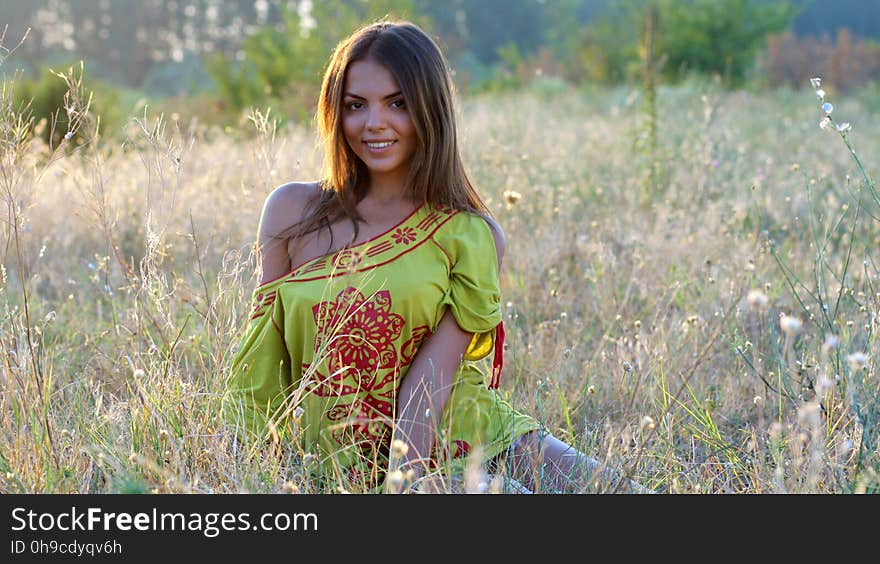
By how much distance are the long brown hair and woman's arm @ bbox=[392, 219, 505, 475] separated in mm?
375

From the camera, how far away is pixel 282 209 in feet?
8.66

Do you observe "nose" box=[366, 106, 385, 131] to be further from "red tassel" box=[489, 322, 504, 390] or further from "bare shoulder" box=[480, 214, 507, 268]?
"red tassel" box=[489, 322, 504, 390]

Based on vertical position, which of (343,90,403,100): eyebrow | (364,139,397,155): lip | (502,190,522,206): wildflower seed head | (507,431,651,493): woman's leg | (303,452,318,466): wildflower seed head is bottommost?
(507,431,651,493): woman's leg

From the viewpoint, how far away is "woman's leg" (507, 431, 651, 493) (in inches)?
86.0

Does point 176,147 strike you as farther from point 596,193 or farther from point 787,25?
point 787,25

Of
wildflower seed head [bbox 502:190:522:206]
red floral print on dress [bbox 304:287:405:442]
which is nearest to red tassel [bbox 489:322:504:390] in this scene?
red floral print on dress [bbox 304:287:405:442]

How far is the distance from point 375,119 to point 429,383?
731mm

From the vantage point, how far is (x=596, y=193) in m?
5.55

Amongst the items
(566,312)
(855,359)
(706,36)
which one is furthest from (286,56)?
(855,359)

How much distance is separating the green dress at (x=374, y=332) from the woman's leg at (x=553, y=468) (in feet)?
0.19

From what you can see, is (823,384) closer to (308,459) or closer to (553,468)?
(553,468)

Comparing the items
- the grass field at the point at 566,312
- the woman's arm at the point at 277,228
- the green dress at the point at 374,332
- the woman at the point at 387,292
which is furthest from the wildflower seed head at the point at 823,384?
the woman's arm at the point at 277,228
